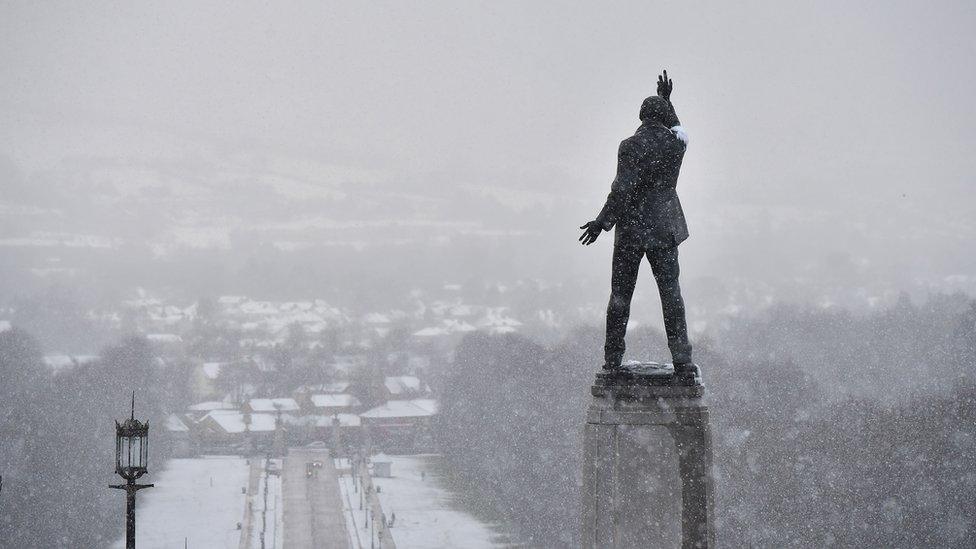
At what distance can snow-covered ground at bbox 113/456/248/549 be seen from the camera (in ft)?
226

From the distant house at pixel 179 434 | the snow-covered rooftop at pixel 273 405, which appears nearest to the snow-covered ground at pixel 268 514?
the distant house at pixel 179 434

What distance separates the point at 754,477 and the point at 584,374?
115 ft

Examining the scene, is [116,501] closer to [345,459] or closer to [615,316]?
[345,459]

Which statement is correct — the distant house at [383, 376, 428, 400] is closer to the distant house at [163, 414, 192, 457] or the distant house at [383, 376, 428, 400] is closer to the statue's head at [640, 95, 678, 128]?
the distant house at [163, 414, 192, 457]

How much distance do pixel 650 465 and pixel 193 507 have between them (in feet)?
233

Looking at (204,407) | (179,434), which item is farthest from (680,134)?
(204,407)

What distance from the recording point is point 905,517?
5156 centimetres

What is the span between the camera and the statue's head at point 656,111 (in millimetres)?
12344

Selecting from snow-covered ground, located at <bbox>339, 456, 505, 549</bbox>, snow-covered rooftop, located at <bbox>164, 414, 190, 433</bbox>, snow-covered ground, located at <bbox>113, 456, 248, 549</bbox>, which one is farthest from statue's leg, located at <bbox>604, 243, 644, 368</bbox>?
snow-covered rooftop, located at <bbox>164, 414, 190, 433</bbox>

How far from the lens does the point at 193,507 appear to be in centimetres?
7900

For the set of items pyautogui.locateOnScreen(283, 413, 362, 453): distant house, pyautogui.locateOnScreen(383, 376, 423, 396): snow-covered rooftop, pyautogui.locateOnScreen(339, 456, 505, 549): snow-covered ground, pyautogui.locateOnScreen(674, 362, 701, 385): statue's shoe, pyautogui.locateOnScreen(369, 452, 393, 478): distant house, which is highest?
pyautogui.locateOnScreen(383, 376, 423, 396): snow-covered rooftop

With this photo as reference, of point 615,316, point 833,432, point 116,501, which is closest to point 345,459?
point 116,501

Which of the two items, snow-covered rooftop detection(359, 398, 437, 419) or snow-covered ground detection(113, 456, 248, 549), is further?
snow-covered rooftop detection(359, 398, 437, 419)

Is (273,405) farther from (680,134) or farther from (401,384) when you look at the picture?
(680,134)
